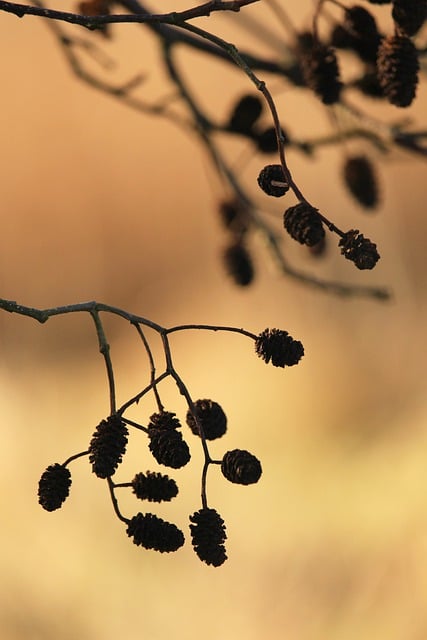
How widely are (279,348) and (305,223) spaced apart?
0.33ft

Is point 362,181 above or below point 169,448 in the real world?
above

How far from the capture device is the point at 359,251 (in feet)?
2.28

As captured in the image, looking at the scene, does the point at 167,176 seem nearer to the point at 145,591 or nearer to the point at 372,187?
the point at 145,591

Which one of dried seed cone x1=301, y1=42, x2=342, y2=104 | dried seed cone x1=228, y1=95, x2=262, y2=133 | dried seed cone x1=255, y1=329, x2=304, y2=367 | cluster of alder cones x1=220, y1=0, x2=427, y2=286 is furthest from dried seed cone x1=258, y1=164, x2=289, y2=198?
dried seed cone x1=228, y1=95, x2=262, y2=133

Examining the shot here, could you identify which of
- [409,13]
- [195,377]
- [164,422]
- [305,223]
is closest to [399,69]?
[409,13]

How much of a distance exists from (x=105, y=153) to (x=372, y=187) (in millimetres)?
2256

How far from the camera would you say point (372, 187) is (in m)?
1.42

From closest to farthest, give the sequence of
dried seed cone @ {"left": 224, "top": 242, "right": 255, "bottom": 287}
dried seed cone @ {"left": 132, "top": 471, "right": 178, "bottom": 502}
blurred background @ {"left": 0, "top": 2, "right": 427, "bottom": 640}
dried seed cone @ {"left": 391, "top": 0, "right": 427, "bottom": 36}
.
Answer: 1. dried seed cone @ {"left": 132, "top": 471, "right": 178, "bottom": 502}
2. dried seed cone @ {"left": 391, "top": 0, "right": 427, "bottom": 36}
3. dried seed cone @ {"left": 224, "top": 242, "right": 255, "bottom": 287}
4. blurred background @ {"left": 0, "top": 2, "right": 427, "bottom": 640}

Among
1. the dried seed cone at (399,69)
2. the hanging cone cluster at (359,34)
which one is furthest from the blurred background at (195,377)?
the dried seed cone at (399,69)

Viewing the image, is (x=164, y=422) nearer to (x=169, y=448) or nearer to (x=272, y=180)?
(x=169, y=448)

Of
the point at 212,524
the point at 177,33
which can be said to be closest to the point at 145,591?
the point at 177,33

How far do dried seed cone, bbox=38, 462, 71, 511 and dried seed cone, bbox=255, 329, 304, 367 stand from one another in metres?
0.17

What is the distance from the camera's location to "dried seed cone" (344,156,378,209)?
141 cm

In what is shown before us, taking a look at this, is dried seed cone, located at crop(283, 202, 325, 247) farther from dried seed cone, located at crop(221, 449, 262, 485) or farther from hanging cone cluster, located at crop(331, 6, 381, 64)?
hanging cone cluster, located at crop(331, 6, 381, 64)
